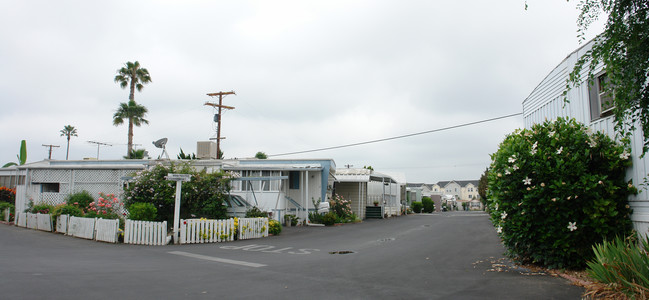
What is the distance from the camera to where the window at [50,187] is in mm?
21672

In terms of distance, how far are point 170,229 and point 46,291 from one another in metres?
8.96

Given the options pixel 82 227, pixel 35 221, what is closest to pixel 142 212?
pixel 82 227

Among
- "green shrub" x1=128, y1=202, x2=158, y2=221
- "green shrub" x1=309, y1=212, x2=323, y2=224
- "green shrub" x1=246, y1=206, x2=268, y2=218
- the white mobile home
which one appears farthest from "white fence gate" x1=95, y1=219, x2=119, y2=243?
"green shrub" x1=309, y1=212, x2=323, y2=224

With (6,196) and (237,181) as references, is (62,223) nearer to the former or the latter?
(237,181)

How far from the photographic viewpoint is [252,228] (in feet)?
48.9

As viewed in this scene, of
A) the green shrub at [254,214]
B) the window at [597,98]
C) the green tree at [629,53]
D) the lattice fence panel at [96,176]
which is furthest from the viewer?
the lattice fence panel at [96,176]

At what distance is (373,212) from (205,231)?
1808 cm

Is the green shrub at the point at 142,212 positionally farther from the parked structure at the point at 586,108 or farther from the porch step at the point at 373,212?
the porch step at the point at 373,212

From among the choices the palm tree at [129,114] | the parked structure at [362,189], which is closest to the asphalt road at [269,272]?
the parked structure at [362,189]

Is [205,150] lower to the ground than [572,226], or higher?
higher

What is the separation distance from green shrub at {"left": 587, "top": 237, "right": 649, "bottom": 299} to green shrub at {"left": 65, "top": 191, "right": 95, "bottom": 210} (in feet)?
63.9

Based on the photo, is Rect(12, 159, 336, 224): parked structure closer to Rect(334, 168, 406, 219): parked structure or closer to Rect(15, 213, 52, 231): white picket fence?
Rect(15, 213, 52, 231): white picket fence

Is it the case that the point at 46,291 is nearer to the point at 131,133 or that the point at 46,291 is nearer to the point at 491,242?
the point at 491,242

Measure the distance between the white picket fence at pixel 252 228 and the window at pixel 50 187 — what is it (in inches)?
545
